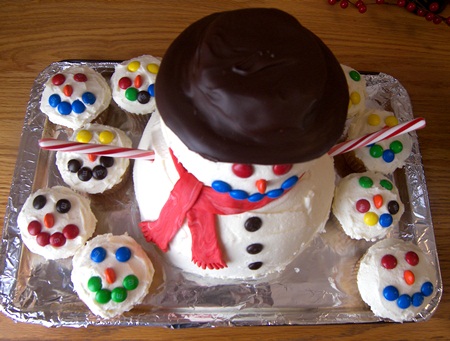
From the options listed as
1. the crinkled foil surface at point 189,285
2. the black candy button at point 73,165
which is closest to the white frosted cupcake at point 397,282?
the crinkled foil surface at point 189,285

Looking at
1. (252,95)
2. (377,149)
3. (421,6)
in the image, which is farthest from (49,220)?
(421,6)

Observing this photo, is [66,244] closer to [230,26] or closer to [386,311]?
[230,26]

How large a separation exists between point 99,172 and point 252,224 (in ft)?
1.76

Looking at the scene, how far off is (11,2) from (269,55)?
146 centimetres

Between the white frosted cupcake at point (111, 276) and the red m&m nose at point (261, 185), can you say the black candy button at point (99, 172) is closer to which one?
the white frosted cupcake at point (111, 276)

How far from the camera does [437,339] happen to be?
1689 millimetres

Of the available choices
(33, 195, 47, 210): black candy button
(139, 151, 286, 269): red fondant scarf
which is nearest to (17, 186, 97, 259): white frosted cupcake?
(33, 195, 47, 210): black candy button

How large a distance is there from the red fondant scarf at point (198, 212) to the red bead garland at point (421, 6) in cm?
121

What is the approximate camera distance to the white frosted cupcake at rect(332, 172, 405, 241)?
1.55 m

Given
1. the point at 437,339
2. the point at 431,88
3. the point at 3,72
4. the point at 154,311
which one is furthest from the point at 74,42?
the point at 437,339

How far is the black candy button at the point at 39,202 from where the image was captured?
58.7 inches

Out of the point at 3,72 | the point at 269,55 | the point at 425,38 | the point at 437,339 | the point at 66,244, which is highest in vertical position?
the point at 269,55

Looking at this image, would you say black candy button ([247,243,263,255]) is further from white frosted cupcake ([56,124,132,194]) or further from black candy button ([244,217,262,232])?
white frosted cupcake ([56,124,132,194])

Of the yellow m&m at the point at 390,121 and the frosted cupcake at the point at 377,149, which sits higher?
the yellow m&m at the point at 390,121
